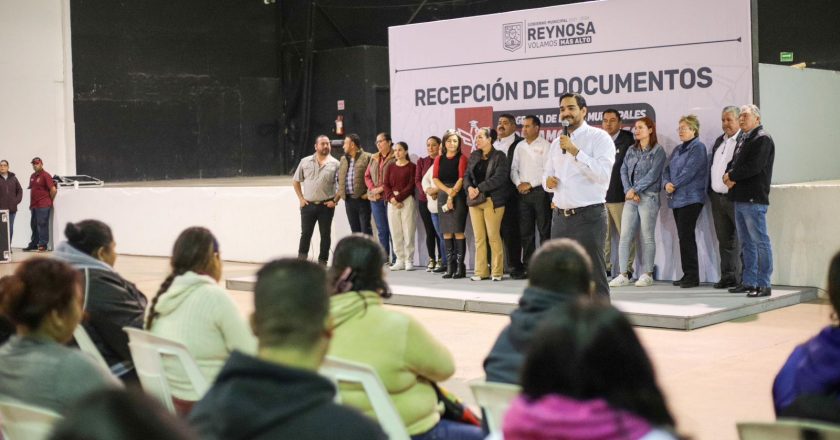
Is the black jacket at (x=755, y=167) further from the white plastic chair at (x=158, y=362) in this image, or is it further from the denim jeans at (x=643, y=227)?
the white plastic chair at (x=158, y=362)

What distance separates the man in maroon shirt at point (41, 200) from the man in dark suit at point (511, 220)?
8.52 m

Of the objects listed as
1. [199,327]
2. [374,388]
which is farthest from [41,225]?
[374,388]

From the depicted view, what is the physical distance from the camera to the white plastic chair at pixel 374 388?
10.1 feet

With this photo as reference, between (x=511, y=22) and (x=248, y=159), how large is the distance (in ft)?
38.5

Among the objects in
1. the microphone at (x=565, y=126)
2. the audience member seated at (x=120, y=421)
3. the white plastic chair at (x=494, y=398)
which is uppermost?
the microphone at (x=565, y=126)

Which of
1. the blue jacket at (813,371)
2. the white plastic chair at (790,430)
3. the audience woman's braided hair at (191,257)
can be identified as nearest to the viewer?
the white plastic chair at (790,430)

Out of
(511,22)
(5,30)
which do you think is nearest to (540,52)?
(511,22)

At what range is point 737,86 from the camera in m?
8.90

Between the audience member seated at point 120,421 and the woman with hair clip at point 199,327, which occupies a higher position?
the audience member seated at point 120,421

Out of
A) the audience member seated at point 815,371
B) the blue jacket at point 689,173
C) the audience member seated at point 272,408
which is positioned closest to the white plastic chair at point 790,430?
the audience member seated at point 815,371

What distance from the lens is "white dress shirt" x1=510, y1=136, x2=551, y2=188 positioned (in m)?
9.58

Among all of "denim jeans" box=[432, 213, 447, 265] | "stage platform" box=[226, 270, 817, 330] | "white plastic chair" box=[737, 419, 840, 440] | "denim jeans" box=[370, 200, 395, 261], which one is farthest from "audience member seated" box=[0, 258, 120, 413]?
"denim jeans" box=[370, 200, 395, 261]

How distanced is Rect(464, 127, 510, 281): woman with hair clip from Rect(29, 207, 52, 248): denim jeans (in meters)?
8.44

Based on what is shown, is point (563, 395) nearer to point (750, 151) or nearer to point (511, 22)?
point (750, 151)
